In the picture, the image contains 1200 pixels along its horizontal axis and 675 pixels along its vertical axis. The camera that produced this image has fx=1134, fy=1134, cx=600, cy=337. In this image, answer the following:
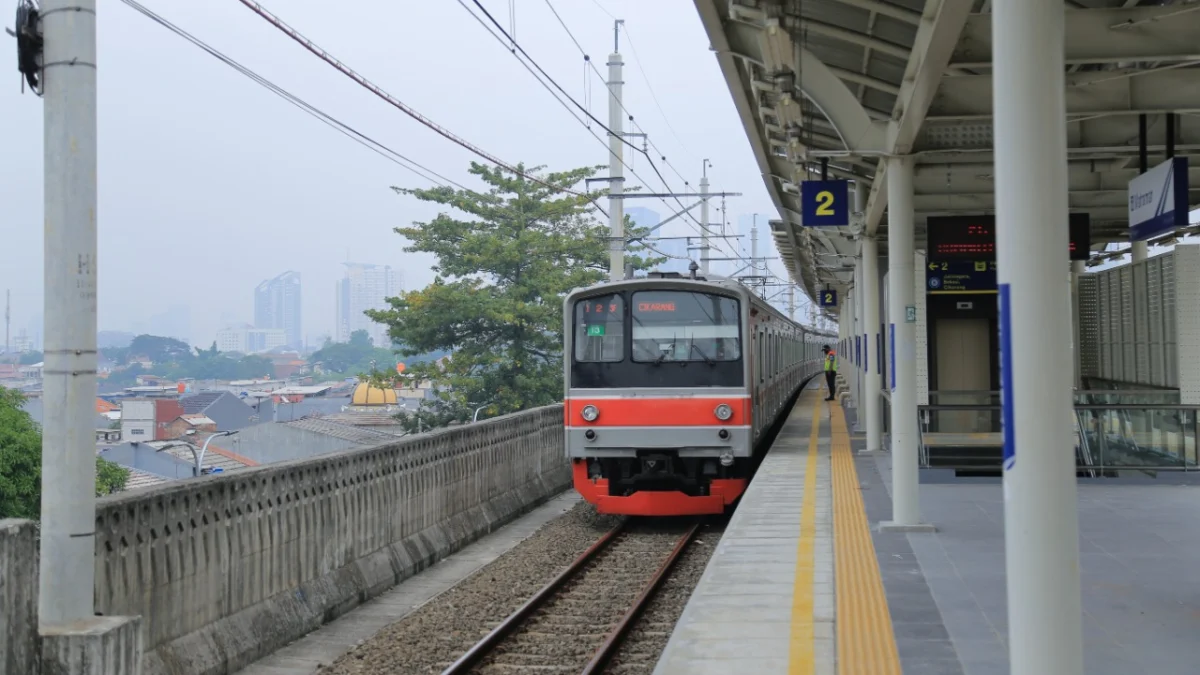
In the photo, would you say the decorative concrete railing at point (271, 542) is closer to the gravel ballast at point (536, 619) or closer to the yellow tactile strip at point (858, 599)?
the gravel ballast at point (536, 619)

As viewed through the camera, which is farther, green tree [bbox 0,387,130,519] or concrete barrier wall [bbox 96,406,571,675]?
green tree [bbox 0,387,130,519]

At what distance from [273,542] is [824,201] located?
6156mm

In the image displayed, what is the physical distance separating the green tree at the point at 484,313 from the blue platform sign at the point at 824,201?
17021 millimetres

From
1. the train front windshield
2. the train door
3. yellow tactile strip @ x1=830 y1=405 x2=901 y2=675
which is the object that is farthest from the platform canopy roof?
yellow tactile strip @ x1=830 y1=405 x2=901 y2=675

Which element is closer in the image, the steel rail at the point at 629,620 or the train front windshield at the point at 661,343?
the steel rail at the point at 629,620

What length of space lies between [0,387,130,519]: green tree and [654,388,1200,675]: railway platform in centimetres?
1414

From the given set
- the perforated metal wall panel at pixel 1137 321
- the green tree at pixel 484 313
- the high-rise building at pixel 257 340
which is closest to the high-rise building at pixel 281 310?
the high-rise building at pixel 257 340

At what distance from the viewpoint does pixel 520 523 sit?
14016 millimetres

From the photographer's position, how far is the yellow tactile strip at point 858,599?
18.2 ft

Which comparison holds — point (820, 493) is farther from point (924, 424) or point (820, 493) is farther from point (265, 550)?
point (265, 550)

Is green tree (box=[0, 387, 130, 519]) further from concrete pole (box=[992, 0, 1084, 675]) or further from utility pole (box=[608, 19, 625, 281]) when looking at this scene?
concrete pole (box=[992, 0, 1084, 675])

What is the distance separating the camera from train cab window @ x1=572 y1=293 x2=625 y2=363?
12.9 meters

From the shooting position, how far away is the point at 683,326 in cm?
1289

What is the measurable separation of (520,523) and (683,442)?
8.83 ft
